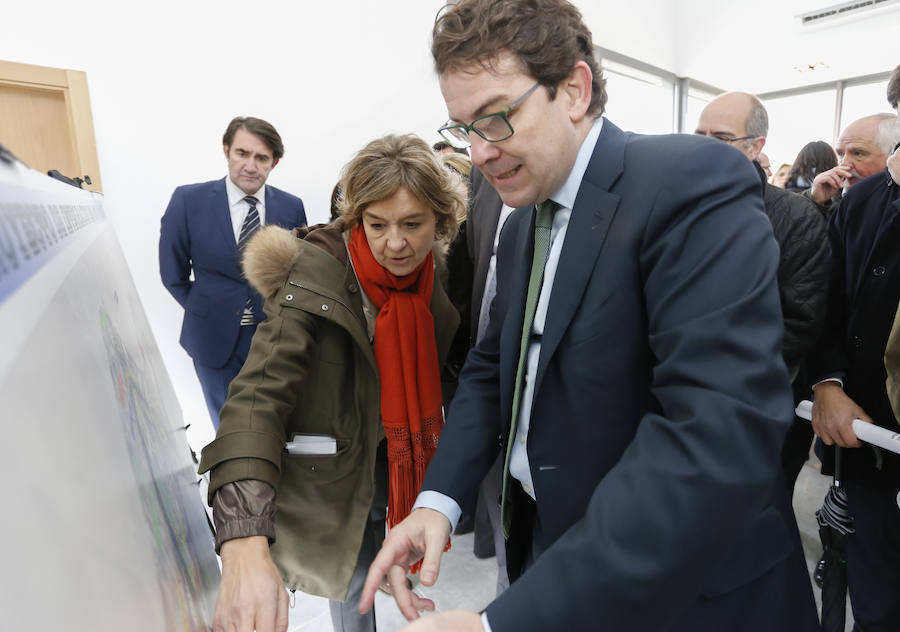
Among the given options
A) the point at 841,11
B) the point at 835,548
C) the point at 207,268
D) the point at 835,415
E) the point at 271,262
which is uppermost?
the point at 841,11

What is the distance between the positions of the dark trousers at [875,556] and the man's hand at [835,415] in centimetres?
18

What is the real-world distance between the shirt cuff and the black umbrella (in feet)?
3.75

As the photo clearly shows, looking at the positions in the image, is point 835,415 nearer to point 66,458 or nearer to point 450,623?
point 450,623

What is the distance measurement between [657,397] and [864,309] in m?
1.16

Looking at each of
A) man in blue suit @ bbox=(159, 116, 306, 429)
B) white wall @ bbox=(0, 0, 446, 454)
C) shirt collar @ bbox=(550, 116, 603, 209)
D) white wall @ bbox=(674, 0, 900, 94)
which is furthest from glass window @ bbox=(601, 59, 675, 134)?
shirt collar @ bbox=(550, 116, 603, 209)

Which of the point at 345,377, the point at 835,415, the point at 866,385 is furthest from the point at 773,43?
the point at 345,377

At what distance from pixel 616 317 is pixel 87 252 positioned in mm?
659

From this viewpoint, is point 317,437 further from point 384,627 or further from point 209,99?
point 209,99

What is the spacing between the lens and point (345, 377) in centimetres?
117

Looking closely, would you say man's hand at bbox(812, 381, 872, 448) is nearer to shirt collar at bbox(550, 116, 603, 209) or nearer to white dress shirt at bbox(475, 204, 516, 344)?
white dress shirt at bbox(475, 204, 516, 344)

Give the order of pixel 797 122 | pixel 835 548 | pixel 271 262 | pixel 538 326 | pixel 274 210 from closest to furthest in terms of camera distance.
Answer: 1. pixel 538 326
2. pixel 271 262
3. pixel 835 548
4. pixel 274 210
5. pixel 797 122

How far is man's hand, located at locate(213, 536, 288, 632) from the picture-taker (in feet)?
2.25

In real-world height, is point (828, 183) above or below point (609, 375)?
above

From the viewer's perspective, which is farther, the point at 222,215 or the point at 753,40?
the point at 753,40
